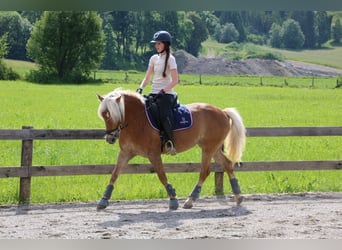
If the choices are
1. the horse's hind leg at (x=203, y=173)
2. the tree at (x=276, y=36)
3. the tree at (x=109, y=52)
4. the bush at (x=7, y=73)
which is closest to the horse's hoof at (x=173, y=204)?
the horse's hind leg at (x=203, y=173)

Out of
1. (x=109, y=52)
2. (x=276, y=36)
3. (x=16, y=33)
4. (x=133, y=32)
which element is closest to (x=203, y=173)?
(x=16, y=33)

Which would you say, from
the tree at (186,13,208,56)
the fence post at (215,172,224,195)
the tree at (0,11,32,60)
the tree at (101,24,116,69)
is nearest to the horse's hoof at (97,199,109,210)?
the fence post at (215,172,224,195)

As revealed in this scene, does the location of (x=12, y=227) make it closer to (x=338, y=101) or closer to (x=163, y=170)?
(x=163, y=170)

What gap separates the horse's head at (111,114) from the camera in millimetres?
4934

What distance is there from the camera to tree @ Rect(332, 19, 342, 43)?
12.9m

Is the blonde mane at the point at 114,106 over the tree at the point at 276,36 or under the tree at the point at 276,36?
under

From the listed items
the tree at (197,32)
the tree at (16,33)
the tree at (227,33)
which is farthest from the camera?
the tree at (227,33)

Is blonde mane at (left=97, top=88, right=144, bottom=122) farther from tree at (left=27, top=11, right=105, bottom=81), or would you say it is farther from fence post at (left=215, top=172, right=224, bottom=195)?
tree at (left=27, top=11, right=105, bottom=81)

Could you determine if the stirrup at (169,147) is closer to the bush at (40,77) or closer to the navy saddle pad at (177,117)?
the navy saddle pad at (177,117)

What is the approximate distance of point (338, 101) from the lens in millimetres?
17094

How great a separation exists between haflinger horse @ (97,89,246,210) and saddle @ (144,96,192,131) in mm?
37

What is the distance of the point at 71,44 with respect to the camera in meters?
18.4

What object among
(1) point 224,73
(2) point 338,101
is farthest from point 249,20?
(1) point 224,73

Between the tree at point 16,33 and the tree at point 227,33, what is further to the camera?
the tree at point 227,33
